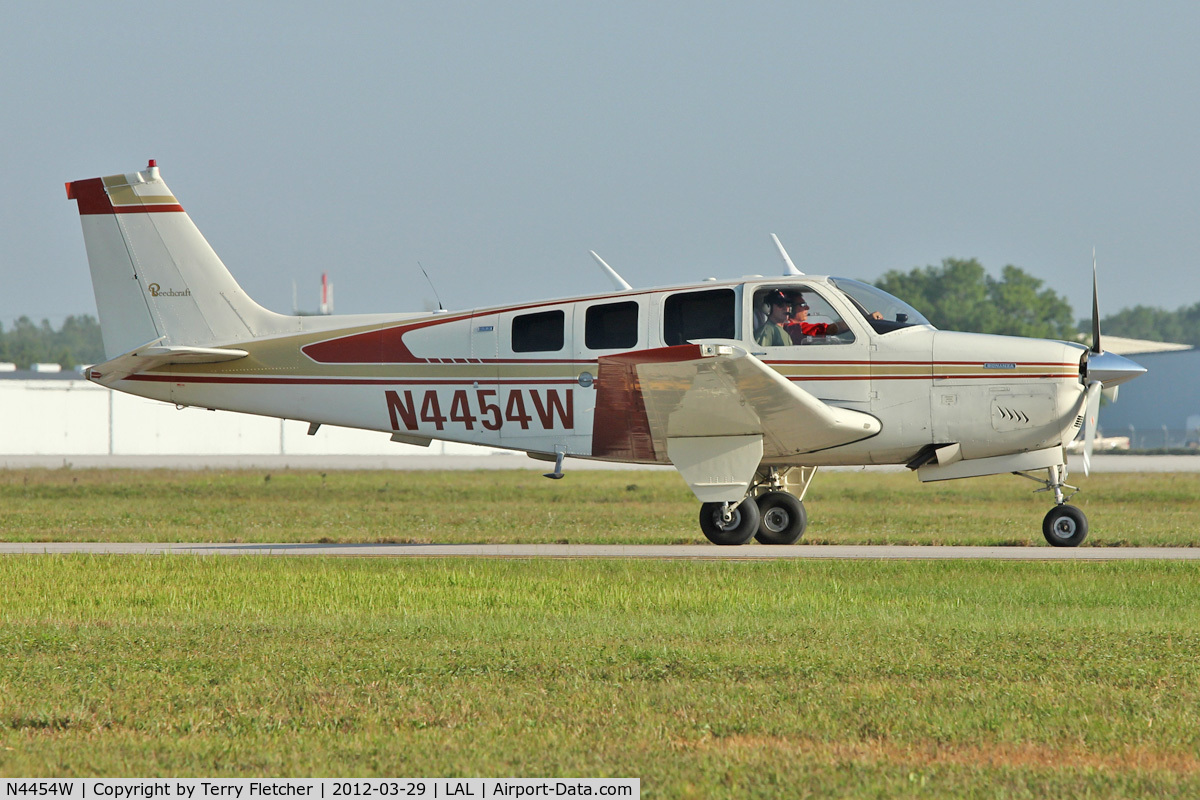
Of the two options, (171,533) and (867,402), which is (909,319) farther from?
A: (171,533)

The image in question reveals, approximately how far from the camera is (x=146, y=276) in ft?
53.1

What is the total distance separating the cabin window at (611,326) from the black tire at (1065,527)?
512 centimetres

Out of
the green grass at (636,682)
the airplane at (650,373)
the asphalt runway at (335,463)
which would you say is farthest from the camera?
the asphalt runway at (335,463)

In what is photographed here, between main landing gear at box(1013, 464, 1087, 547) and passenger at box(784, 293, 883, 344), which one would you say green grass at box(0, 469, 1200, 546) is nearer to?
main landing gear at box(1013, 464, 1087, 547)

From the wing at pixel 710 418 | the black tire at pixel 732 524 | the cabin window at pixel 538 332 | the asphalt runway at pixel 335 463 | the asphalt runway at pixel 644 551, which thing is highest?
the cabin window at pixel 538 332

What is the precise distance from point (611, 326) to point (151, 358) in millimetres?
5578

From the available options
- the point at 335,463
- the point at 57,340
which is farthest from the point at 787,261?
the point at 57,340

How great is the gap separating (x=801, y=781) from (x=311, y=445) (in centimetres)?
5844

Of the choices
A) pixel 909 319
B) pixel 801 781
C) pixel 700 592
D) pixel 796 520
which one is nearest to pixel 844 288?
pixel 909 319

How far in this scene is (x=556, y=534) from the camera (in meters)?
17.8

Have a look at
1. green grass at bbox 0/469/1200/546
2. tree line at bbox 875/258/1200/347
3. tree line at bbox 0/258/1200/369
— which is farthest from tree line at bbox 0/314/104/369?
green grass at bbox 0/469/1200/546

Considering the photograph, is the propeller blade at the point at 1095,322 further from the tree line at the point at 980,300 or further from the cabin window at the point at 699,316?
the tree line at the point at 980,300

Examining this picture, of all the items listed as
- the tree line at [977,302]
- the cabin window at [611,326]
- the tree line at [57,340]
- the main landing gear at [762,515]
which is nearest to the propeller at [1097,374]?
the main landing gear at [762,515]

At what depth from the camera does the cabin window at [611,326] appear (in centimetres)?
1448
